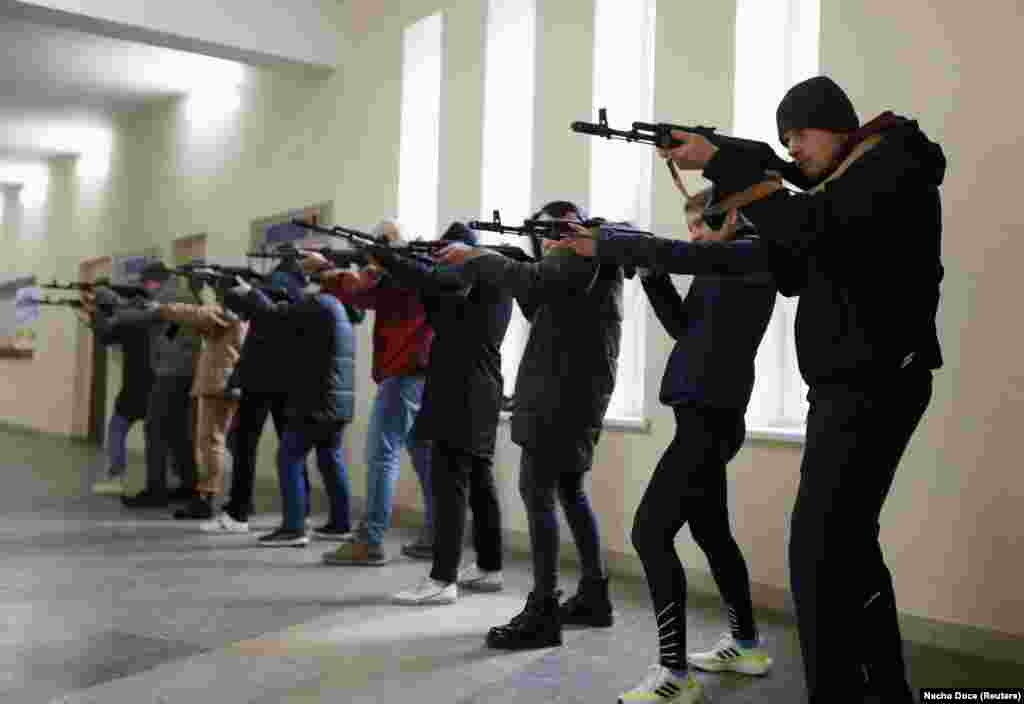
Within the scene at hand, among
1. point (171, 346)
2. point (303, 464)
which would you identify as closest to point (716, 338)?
point (303, 464)

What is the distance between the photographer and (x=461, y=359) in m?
3.49

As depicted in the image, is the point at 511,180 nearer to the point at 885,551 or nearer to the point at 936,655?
the point at 885,551

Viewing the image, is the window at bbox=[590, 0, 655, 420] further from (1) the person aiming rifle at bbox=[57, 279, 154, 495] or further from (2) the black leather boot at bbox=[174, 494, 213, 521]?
(1) the person aiming rifle at bbox=[57, 279, 154, 495]

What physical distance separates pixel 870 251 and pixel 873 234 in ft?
0.12

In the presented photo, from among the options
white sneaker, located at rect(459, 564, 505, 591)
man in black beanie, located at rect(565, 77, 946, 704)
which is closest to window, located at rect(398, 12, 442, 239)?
white sneaker, located at rect(459, 564, 505, 591)

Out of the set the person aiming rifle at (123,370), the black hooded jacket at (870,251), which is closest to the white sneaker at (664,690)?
the black hooded jacket at (870,251)

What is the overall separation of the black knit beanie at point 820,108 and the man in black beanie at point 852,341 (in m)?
0.06

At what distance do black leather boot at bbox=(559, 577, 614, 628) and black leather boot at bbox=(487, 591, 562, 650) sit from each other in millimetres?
270

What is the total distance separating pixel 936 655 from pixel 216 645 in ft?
7.91

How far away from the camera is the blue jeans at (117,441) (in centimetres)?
679

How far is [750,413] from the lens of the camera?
417cm

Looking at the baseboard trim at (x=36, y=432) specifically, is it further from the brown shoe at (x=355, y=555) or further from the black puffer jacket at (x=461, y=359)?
the black puffer jacket at (x=461, y=359)

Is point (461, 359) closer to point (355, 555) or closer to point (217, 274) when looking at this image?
point (355, 555)

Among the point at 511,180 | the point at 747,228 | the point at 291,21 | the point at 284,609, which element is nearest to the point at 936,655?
the point at 747,228
